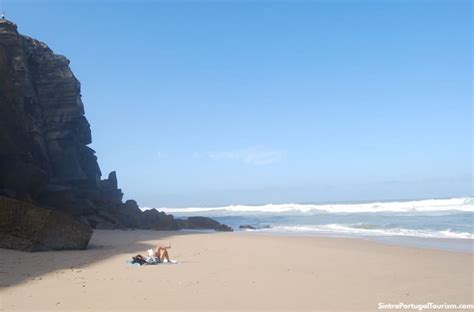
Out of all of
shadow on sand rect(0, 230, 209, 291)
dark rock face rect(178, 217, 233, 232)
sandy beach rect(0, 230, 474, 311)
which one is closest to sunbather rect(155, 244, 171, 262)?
sandy beach rect(0, 230, 474, 311)

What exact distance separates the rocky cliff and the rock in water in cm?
772

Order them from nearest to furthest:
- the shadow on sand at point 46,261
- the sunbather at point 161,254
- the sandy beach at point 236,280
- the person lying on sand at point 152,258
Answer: the sandy beach at point 236,280 → the shadow on sand at point 46,261 → the person lying on sand at point 152,258 → the sunbather at point 161,254

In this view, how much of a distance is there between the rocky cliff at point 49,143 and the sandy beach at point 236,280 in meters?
9.70

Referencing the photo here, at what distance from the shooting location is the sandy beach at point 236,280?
22.7 feet

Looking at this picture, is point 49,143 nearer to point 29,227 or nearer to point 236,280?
point 29,227

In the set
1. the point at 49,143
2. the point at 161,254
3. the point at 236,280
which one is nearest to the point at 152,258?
the point at 161,254

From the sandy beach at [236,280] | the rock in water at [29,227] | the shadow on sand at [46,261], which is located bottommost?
the sandy beach at [236,280]

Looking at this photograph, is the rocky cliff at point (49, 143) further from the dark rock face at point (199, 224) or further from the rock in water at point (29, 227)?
the rock in water at point (29, 227)

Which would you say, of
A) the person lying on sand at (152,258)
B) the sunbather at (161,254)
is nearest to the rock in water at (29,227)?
the person lying on sand at (152,258)

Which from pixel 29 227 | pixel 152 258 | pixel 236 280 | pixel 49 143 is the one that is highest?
pixel 49 143

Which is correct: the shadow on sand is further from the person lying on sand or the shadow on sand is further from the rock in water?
the person lying on sand

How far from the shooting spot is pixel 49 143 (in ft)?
85.7

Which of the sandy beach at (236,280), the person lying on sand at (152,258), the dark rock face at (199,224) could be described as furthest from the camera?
the dark rock face at (199,224)

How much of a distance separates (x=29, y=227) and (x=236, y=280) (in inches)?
280
